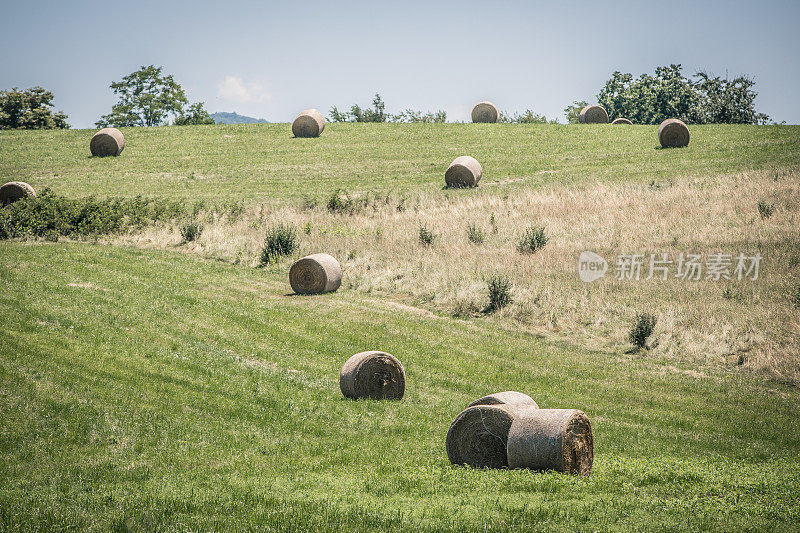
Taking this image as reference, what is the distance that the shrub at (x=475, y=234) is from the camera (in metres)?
30.8

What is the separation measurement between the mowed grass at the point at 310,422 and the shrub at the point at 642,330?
1235 mm

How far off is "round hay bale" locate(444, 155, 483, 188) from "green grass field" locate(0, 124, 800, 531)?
1333cm

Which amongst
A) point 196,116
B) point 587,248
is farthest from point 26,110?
point 587,248

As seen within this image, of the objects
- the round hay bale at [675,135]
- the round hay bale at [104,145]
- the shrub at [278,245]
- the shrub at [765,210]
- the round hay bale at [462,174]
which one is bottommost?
the shrub at [278,245]

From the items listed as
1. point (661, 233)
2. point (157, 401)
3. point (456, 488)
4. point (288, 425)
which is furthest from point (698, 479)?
point (661, 233)

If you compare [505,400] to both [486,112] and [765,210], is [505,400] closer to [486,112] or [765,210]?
[765,210]

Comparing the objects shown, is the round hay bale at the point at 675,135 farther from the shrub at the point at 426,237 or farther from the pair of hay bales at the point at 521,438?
the pair of hay bales at the point at 521,438

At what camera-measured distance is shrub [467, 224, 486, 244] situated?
30750 millimetres

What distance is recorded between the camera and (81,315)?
1684cm

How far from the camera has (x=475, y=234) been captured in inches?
1222

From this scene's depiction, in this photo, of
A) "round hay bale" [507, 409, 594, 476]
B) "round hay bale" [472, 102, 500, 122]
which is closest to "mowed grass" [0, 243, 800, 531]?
"round hay bale" [507, 409, 594, 476]

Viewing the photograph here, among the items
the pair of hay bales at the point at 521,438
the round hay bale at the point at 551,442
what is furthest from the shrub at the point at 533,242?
the round hay bale at the point at 551,442

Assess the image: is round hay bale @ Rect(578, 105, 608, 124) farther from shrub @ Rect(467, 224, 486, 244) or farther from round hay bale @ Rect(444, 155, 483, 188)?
shrub @ Rect(467, 224, 486, 244)

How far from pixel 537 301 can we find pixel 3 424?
16724 mm
